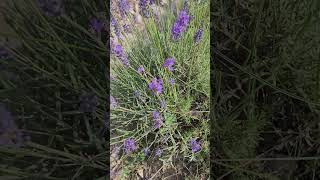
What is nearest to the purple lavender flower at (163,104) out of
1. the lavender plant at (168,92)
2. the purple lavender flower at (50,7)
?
the lavender plant at (168,92)

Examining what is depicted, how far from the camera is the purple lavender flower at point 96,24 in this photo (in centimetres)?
144

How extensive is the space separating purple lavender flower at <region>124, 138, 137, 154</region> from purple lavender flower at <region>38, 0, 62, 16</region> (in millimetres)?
426

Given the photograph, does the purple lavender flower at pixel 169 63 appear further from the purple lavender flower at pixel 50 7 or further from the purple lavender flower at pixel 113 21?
the purple lavender flower at pixel 50 7

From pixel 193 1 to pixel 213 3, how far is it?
0.06m

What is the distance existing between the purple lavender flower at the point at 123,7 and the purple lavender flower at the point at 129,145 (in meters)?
0.37

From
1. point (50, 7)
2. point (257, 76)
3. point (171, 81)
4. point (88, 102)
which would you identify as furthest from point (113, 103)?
point (257, 76)

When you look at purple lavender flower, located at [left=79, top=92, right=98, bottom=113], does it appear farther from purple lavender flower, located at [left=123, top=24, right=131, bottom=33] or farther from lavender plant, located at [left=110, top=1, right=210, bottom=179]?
purple lavender flower, located at [left=123, top=24, right=131, bottom=33]

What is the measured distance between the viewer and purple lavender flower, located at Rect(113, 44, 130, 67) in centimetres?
151

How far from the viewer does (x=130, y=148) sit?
5.11 feet

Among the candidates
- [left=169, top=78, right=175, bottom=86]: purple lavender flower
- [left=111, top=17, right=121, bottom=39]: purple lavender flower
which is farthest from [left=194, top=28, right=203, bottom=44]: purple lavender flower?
[left=111, top=17, right=121, bottom=39]: purple lavender flower

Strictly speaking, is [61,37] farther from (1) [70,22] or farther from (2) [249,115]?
(2) [249,115]

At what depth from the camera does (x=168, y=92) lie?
1595 mm

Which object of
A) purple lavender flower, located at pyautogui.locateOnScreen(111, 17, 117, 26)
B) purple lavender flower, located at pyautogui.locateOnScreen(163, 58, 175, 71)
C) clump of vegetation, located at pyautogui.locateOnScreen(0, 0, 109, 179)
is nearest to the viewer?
clump of vegetation, located at pyautogui.locateOnScreen(0, 0, 109, 179)

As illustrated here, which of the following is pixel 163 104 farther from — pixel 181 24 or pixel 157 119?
pixel 181 24
